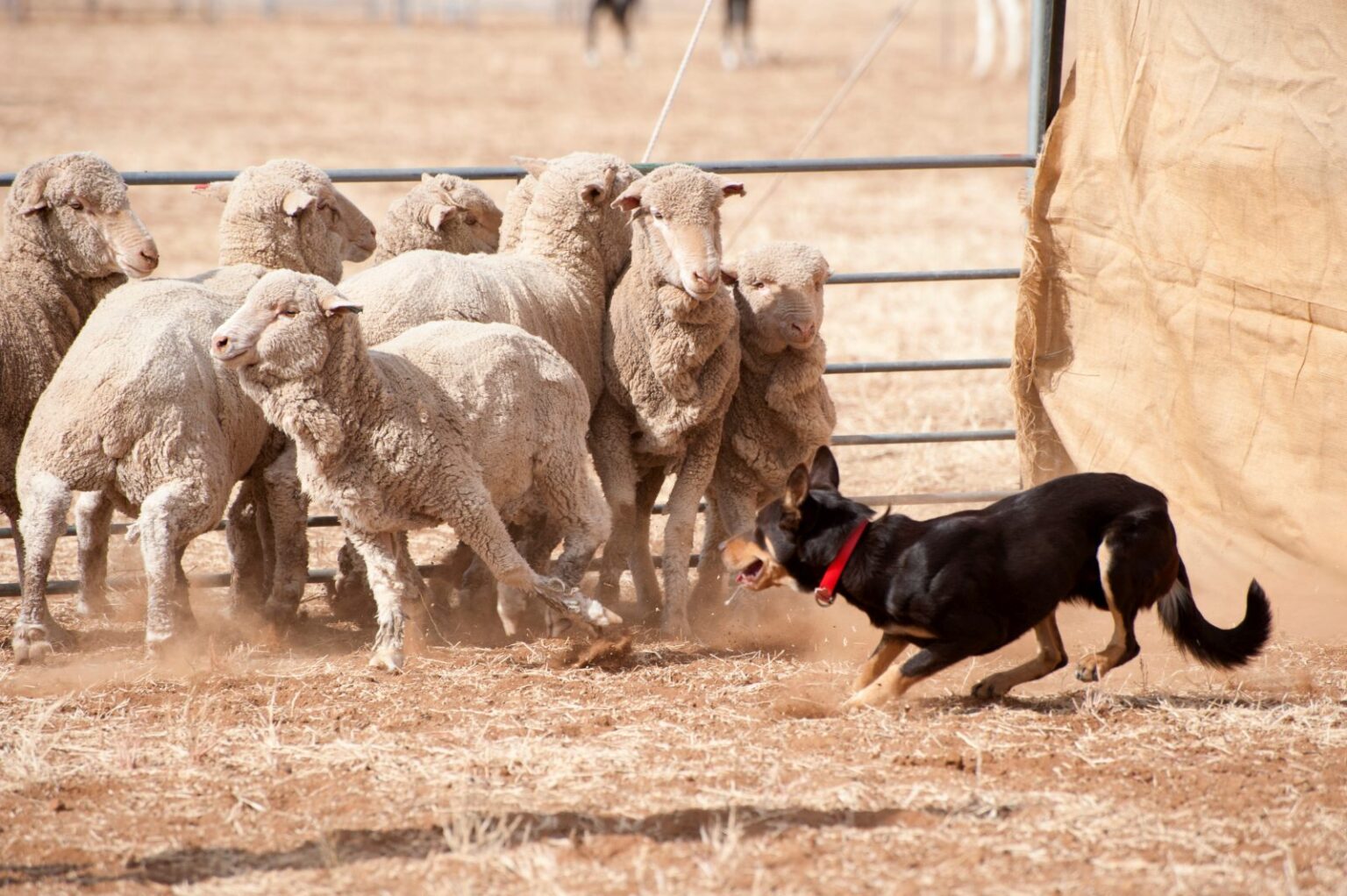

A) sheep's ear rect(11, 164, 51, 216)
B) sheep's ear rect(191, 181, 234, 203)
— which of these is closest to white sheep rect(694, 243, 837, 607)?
sheep's ear rect(191, 181, 234, 203)

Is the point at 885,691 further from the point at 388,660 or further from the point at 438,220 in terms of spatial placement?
the point at 438,220

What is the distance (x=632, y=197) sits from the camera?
5.79 meters

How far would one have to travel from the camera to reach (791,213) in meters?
16.3

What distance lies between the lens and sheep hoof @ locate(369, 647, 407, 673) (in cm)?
512

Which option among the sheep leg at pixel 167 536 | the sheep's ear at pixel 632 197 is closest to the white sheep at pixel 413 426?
the sheep leg at pixel 167 536

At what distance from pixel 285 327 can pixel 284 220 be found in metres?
1.38

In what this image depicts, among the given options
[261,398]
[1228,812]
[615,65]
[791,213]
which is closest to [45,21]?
[615,65]

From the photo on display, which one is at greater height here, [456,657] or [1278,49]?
[1278,49]

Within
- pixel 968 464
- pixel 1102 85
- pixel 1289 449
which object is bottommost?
pixel 968 464

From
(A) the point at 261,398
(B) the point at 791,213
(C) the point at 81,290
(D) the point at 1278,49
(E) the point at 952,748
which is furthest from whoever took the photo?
(B) the point at 791,213

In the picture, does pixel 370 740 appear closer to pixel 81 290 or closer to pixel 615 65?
pixel 81 290

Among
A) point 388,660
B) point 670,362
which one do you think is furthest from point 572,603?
point 670,362

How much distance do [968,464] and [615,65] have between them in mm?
25489

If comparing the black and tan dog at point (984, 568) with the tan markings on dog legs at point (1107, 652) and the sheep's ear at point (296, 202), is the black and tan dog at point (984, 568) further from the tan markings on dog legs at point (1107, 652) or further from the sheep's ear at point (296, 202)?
the sheep's ear at point (296, 202)
